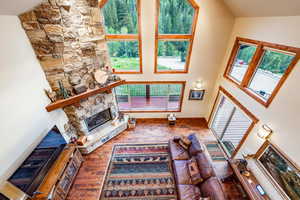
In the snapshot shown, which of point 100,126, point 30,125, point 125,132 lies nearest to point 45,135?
point 30,125

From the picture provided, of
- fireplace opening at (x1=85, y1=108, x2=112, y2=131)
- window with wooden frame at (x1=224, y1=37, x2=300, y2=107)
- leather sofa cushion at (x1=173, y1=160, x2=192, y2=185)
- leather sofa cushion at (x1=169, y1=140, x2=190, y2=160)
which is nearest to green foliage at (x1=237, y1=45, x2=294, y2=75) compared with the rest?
window with wooden frame at (x1=224, y1=37, x2=300, y2=107)

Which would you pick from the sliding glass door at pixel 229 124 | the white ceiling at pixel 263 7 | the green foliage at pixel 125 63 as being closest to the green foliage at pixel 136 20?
the green foliage at pixel 125 63

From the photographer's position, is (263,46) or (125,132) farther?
(125,132)

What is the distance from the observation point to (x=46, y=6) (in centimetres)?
279

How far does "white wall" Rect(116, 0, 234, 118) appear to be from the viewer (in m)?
3.90

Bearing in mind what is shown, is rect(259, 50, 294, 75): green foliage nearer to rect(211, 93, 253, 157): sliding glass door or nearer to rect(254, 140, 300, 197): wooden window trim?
rect(211, 93, 253, 157): sliding glass door

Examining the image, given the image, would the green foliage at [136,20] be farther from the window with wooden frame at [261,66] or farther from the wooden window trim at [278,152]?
the wooden window trim at [278,152]

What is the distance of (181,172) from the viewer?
3.47m

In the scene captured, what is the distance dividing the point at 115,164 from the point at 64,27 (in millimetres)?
4239

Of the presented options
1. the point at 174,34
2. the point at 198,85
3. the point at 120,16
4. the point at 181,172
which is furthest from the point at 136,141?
the point at 120,16

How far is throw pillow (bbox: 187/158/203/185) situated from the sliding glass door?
1682 mm

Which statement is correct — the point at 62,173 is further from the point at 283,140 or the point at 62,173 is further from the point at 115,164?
the point at 283,140

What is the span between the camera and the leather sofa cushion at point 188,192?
9.68ft

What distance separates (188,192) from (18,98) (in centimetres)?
433
